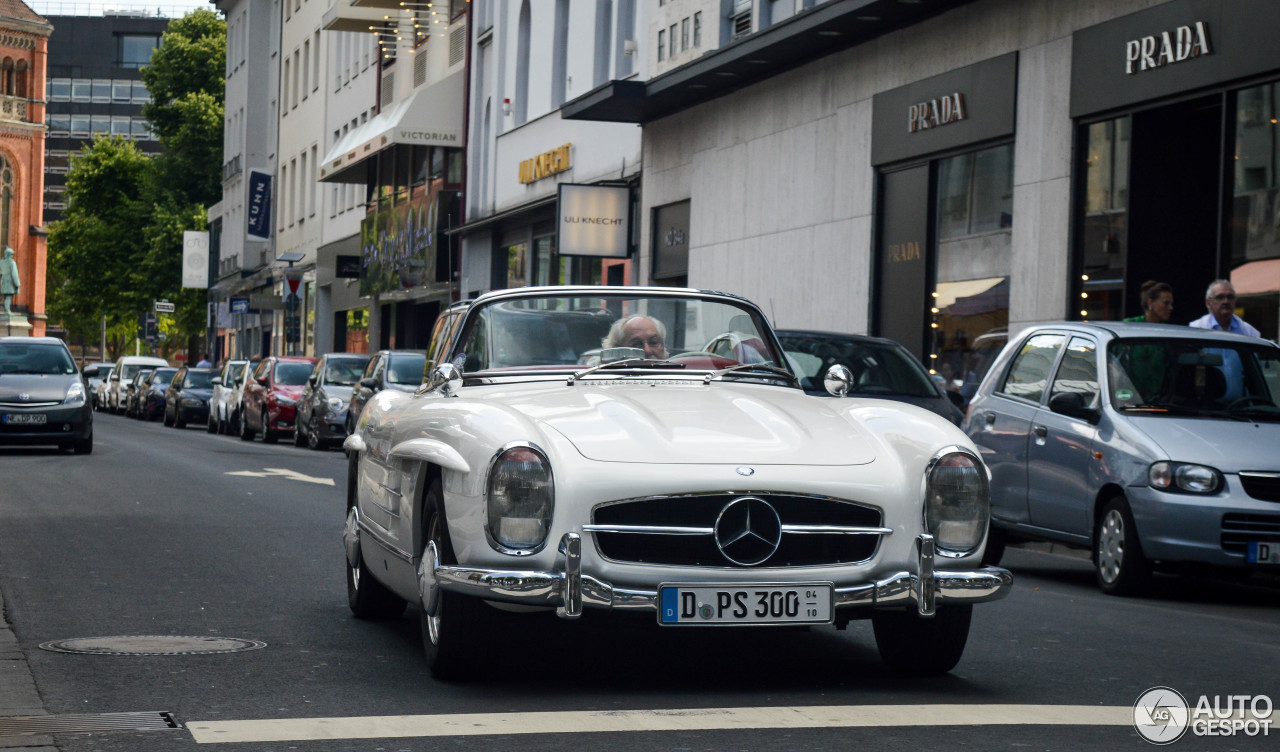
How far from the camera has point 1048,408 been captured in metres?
11.9

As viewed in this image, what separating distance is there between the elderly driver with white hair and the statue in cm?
10366

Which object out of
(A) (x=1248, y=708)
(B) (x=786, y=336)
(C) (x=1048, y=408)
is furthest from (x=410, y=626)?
(B) (x=786, y=336)

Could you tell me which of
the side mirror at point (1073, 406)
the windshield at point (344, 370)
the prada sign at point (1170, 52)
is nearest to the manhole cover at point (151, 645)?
the side mirror at point (1073, 406)

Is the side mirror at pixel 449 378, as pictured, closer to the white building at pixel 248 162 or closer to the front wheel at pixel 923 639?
the front wheel at pixel 923 639

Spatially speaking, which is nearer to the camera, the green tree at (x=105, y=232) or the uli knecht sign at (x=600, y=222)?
the uli knecht sign at (x=600, y=222)

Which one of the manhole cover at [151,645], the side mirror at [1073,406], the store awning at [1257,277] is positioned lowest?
the manhole cover at [151,645]

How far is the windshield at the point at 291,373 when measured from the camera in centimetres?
3359

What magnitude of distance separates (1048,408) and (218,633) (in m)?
5.67

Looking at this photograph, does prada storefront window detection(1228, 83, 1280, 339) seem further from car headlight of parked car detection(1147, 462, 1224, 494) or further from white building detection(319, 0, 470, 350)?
white building detection(319, 0, 470, 350)

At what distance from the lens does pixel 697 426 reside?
6.79 metres

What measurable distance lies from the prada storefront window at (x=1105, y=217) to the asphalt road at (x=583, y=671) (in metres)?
6.22

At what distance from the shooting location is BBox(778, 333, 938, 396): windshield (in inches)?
592

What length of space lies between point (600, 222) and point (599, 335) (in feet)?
76.7

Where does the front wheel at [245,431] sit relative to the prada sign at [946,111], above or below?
below
